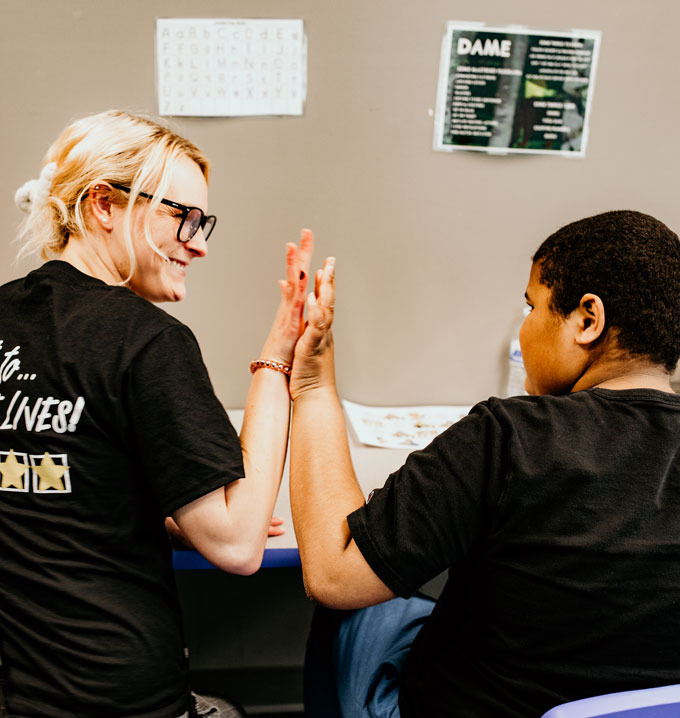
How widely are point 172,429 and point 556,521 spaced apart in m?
0.46

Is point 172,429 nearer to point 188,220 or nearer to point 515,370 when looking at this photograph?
point 188,220

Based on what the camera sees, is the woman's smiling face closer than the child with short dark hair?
→ No

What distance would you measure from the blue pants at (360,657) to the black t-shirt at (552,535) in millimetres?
186

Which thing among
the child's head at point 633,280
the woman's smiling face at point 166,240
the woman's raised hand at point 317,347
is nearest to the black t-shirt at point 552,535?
the child's head at point 633,280

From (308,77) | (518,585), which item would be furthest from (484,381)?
(518,585)

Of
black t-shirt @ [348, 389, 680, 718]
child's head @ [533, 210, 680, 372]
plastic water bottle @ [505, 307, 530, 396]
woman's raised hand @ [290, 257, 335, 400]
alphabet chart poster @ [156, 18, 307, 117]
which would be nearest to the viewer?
black t-shirt @ [348, 389, 680, 718]

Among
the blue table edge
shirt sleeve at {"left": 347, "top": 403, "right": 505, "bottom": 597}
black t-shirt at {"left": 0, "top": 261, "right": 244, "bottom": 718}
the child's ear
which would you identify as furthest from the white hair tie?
the child's ear

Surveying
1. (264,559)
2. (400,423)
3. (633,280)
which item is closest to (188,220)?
(264,559)

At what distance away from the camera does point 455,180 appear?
1.58m

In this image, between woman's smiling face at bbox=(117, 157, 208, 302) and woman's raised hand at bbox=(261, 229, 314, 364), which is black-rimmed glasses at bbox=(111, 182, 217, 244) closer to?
woman's smiling face at bbox=(117, 157, 208, 302)

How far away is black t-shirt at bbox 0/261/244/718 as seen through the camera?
736mm

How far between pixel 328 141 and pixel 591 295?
3.06 feet

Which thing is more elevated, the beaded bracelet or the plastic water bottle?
the beaded bracelet

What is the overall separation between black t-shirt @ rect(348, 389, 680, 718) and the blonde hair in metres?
0.55
